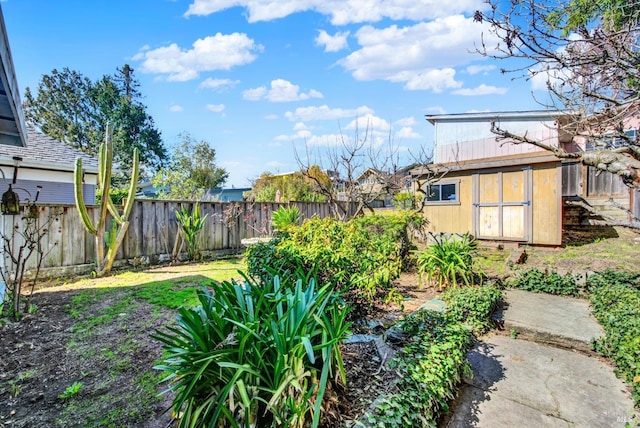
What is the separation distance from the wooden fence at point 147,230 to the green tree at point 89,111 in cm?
1542

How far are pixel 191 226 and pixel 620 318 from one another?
23.6 ft

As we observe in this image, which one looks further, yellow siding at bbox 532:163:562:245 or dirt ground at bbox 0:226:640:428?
yellow siding at bbox 532:163:562:245

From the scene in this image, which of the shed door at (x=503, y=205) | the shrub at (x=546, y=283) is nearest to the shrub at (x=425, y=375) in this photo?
the shrub at (x=546, y=283)

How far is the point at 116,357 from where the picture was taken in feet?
8.79

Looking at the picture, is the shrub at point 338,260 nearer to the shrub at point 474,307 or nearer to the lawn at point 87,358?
the shrub at point 474,307

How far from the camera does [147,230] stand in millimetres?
6746

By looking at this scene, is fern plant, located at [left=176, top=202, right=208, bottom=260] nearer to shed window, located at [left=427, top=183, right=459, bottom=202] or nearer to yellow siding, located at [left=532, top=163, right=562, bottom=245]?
shed window, located at [left=427, top=183, right=459, bottom=202]

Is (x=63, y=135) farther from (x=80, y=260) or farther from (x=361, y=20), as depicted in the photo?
(x=361, y=20)

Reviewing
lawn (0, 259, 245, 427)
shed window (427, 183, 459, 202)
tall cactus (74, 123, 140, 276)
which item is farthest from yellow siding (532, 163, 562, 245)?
tall cactus (74, 123, 140, 276)

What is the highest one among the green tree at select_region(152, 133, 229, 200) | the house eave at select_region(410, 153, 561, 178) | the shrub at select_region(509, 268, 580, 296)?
the green tree at select_region(152, 133, 229, 200)

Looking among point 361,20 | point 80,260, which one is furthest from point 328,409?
point 361,20

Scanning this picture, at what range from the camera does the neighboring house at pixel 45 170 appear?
6.88 m

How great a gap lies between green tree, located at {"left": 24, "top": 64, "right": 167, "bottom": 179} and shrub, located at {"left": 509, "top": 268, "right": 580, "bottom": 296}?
22.0 m

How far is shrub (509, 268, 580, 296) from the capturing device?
4262 millimetres
